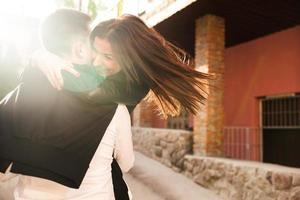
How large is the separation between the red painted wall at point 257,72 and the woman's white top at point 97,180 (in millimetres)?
8232

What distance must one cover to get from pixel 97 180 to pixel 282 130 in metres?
8.69

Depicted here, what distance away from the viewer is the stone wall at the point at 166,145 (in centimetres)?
916

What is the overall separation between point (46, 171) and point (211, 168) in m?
7.12

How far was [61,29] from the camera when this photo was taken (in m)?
1.28

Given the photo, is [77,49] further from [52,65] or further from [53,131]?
[53,131]

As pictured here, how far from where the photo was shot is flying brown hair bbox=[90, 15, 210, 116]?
4.11 feet

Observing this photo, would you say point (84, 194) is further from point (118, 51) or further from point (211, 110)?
point (211, 110)

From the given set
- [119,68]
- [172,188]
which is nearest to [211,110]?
[172,188]

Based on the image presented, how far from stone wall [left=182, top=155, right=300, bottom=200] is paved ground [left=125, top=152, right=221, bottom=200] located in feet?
0.70

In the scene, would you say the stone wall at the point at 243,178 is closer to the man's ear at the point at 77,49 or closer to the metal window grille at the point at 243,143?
the metal window grille at the point at 243,143

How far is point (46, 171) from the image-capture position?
1.14 m

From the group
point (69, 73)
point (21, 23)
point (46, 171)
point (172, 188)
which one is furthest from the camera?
point (172, 188)

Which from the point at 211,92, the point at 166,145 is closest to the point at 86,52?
the point at 211,92

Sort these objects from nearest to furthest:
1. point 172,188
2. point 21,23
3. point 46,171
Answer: point 46,171 < point 21,23 < point 172,188
